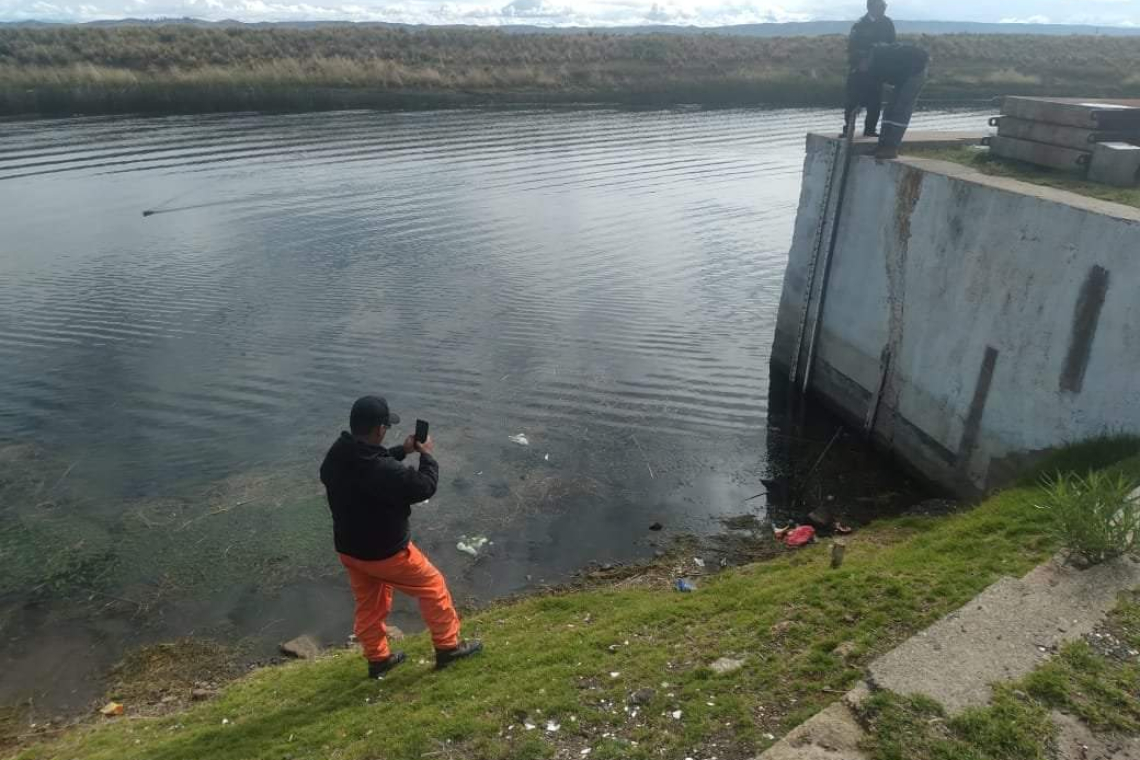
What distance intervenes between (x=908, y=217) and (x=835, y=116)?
37.5m

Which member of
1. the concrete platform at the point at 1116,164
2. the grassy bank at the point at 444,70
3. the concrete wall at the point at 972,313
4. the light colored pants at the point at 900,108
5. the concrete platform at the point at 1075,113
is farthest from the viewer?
the grassy bank at the point at 444,70

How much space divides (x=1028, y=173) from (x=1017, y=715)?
9.38 metres

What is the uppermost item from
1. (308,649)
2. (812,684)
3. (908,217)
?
(908,217)

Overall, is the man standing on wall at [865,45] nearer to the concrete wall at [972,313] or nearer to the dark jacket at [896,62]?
the dark jacket at [896,62]

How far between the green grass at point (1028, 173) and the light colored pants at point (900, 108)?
71 centimetres

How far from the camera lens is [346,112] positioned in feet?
145

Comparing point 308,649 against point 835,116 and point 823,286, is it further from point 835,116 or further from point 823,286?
point 835,116

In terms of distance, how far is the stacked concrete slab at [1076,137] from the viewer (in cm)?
1071

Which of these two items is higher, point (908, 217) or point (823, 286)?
point (908, 217)

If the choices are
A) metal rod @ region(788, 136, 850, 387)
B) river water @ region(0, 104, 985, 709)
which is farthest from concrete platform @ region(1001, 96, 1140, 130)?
river water @ region(0, 104, 985, 709)

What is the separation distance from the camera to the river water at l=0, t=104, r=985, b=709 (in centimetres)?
1041

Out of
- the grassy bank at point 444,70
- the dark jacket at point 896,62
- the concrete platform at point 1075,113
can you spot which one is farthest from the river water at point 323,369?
the grassy bank at point 444,70

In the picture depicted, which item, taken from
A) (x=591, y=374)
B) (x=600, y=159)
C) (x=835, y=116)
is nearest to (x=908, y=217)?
(x=591, y=374)

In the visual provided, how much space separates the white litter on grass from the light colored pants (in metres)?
8.43
